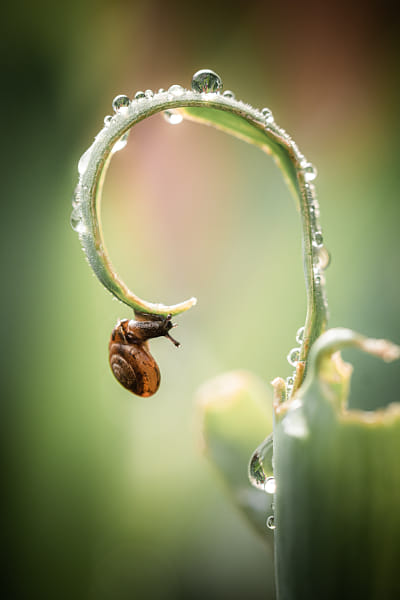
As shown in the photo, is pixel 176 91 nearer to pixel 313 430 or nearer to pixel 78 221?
pixel 78 221

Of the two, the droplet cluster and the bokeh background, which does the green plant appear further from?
the bokeh background

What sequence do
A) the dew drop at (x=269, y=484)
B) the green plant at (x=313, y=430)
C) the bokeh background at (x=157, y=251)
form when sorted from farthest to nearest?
the bokeh background at (x=157, y=251)
the dew drop at (x=269, y=484)
the green plant at (x=313, y=430)

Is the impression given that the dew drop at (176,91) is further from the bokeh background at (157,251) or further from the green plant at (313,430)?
the bokeh background at (157,251)

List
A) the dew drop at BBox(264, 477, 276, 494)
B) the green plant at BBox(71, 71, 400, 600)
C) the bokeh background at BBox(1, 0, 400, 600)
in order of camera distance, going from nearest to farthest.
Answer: the green plant at BBox(71, 71, 400, 600)
the dew drop at BBox(264, 477, 276, 494)
the bokeh background at BBox(1, 0, 400, 600)

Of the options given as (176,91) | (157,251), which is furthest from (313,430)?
(157,251)

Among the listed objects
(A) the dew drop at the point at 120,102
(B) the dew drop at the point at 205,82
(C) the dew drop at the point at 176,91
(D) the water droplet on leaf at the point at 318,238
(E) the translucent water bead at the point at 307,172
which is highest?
(B) the dew drop at the point at 205,82

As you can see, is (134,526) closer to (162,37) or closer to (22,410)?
(22,410)

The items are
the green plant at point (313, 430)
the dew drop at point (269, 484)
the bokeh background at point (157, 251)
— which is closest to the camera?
the green plant at point (313, 430)

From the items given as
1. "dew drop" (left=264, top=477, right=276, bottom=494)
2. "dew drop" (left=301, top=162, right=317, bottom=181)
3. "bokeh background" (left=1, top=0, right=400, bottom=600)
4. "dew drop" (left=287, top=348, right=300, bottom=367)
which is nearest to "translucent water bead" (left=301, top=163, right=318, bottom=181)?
"dew drop" (left=301, top=162, right=317, bottom=181)

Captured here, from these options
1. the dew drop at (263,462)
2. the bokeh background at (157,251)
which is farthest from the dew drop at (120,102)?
the bokeh background at (157,251)
